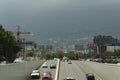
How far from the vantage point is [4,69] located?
24.0 meters

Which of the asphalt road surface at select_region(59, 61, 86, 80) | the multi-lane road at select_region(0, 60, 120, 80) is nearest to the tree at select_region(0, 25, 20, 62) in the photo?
the asphalt road surface at select_region(59, 61, 86, 80)

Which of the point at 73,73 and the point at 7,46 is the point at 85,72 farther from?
the point at 7,46

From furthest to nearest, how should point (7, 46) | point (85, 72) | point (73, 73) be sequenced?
1. point (7, 46)
2. point (73, 73)
3. point (85, 72)

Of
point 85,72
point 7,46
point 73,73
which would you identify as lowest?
point 73,73

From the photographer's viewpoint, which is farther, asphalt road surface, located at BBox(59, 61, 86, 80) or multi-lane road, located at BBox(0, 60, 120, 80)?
asphalt road surface, located at BBox(59, 61, 86, 80)

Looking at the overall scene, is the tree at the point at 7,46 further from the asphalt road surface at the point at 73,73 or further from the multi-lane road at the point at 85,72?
the multi-lane road at the point at 85,72

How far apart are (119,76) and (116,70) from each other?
287cm

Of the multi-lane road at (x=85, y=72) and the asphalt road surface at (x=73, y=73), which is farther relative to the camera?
the asphalt road surface at (x=73, y=73)

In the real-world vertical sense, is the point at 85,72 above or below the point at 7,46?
below

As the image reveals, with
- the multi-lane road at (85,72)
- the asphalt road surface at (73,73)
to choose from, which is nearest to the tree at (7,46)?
the asphalt road surface at (73,73)

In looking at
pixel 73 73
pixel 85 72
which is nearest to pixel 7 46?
pixel 73 73

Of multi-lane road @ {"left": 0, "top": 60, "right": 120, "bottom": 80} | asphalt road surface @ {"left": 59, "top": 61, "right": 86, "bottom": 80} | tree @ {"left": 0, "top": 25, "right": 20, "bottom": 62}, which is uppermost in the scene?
tree @ {"left": 0, "top": 25, "right": 20, "bottom": 62}

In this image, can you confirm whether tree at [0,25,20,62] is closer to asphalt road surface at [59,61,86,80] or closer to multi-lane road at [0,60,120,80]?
asphalt road surface at [59,61,86,80]

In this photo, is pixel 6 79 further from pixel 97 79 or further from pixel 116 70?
pixel 97 79
